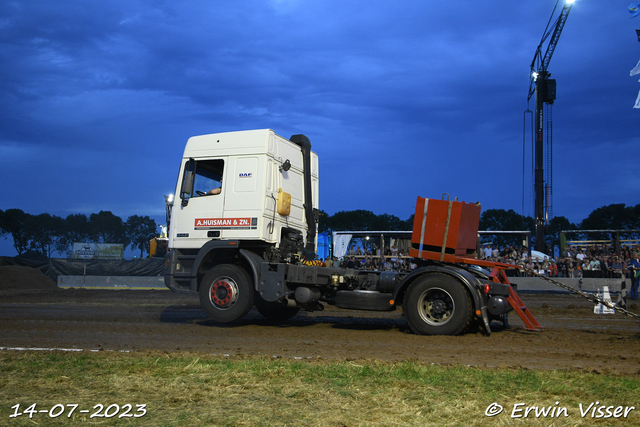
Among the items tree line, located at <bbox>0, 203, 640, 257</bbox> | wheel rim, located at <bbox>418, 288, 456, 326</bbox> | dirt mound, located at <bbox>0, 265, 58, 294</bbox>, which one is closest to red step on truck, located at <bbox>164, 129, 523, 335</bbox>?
wheel rim, located at <bbox>418, 288, 456, 326</bbox>

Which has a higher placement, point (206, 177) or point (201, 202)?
point (206, 177)

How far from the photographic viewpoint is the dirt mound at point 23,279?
2566 cm

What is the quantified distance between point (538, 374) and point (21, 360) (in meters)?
5.99

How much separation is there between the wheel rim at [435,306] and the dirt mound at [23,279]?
22.5 metres

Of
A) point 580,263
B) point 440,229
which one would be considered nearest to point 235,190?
point 440,229

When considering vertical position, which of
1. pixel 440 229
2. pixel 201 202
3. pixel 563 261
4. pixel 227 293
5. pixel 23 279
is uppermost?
pixel 201 202

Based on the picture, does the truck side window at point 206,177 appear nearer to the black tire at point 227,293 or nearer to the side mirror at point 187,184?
the side mirror at point 187,184

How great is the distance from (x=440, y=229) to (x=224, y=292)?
4308mm

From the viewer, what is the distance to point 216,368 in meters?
5.71

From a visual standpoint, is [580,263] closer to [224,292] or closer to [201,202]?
[224,292]

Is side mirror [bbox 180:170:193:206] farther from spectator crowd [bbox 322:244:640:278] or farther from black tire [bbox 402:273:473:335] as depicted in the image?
spectator crowd [bbox 322:244:640:278]

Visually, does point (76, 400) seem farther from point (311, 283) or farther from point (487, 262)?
point (487, 262)

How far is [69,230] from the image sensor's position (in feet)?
295

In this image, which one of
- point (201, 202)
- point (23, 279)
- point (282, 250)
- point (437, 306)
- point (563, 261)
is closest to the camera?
point (437, 306)
